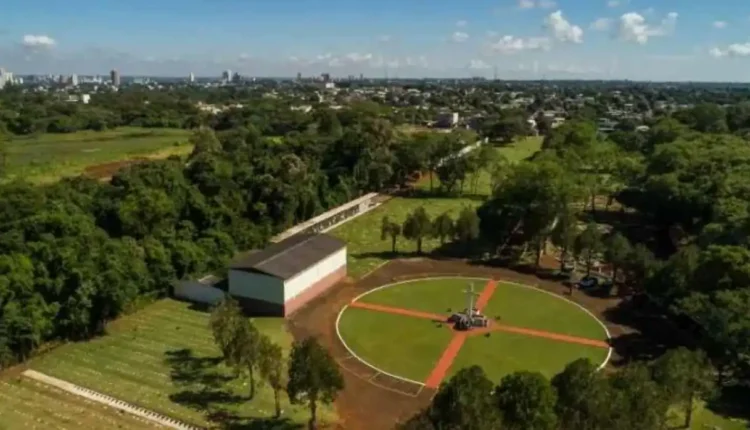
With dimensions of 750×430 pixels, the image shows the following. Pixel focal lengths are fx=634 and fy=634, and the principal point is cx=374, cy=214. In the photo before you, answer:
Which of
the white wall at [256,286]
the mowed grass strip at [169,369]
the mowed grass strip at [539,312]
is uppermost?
the white wall at [256,286]

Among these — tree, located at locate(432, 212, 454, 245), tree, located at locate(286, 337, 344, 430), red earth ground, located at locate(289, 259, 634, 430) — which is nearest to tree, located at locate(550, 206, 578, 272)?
red earth ground, located at locate(289, 259, 634, 430)

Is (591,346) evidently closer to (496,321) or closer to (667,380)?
(496,321)

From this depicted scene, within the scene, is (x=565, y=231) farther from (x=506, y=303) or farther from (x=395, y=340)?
(x=395, y=340)

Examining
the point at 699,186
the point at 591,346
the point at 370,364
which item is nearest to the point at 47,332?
the point at 370,364

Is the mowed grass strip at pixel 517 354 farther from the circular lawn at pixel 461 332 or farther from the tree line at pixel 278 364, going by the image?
the tree line at pixel 278 364

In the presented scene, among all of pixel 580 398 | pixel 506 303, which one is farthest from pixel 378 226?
pixel 580 398

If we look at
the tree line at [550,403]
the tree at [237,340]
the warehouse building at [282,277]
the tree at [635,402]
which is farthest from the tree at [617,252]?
the tree at [237,340]
